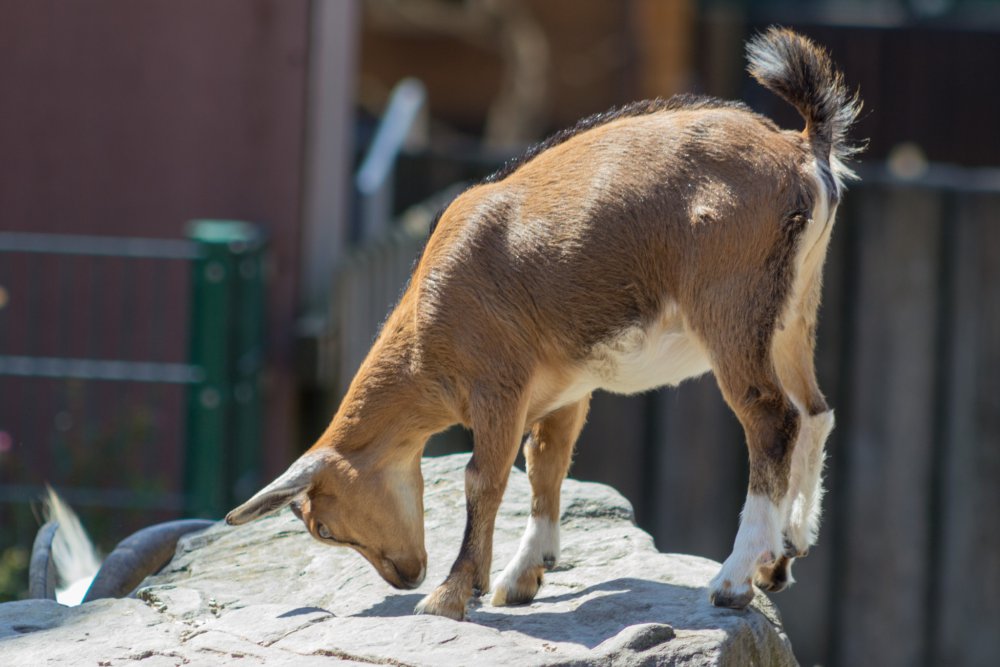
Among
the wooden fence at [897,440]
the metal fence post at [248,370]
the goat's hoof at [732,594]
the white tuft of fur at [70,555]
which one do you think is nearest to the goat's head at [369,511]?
the goat's hoof at [732,594]

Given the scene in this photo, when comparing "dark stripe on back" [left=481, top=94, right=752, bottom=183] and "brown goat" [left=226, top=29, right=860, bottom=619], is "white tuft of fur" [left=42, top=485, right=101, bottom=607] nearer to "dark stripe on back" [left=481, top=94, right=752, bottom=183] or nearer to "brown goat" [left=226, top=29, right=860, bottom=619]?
"brown goat" [left=226, top=29, right=860, bottom=619]

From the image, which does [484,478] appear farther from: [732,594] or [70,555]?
[70,555]

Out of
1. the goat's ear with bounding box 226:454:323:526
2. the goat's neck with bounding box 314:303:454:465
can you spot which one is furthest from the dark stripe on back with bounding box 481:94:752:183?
the goat's ear with bounding box 226:454:323:526

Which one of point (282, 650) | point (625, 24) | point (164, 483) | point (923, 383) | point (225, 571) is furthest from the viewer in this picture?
point (625, 24)

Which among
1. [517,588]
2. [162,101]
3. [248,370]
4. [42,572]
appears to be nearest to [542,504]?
[517,588]

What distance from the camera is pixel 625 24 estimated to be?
1455 centimetres

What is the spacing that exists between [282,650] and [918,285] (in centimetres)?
478

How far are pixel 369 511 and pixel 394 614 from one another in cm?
32

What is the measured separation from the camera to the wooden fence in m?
7.46

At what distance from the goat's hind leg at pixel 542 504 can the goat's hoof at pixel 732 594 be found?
58 cm

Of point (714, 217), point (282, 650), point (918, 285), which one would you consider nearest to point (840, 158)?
point (714, 217)

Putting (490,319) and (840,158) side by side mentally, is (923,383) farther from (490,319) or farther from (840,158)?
(490,319)

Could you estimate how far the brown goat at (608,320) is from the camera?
12.9 ft

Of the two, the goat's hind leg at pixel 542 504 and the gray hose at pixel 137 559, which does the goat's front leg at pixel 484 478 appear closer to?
the goat's hind leg at pixel 542 504
